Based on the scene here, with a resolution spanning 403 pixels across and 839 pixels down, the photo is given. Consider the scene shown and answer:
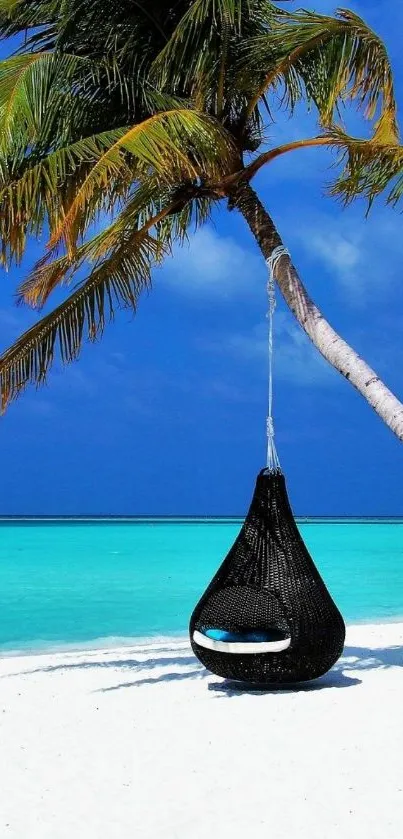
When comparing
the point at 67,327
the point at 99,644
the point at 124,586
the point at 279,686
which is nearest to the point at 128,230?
the point at 67,327

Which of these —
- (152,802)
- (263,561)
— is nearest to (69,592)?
(263,561)

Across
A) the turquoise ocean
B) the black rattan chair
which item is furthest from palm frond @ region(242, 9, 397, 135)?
the turquoise ocean

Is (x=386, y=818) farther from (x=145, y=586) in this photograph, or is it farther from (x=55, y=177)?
(x=145, y=586)

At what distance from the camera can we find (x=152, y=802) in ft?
10.1

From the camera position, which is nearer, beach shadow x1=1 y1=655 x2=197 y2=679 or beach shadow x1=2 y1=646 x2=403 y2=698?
beach shadow x1=2 y1=646 x2=403 y2=698

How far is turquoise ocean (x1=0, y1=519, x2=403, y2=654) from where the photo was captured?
1024cm

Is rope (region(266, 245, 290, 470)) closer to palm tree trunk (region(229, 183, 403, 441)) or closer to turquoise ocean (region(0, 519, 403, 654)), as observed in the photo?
palm tree trunk (region(229, 183, 403, 441))

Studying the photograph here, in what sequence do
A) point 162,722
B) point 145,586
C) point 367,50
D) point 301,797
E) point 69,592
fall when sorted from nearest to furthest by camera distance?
point 301,797
point 162,722
point 367,50
point 69,592
point 145,586

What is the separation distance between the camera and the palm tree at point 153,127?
450cm

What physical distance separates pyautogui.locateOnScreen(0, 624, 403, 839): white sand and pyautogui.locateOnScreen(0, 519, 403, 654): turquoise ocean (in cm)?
412

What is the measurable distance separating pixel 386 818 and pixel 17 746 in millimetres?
1651

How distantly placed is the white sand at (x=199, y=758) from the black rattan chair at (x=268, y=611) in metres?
0.18

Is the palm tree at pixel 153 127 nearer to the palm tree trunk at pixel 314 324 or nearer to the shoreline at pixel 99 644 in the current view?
the palm tree trunk at pixel 314 324

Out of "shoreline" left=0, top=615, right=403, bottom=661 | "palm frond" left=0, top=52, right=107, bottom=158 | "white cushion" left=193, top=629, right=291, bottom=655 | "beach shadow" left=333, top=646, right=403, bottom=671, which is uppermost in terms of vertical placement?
"palm frond" left=0, top=52, right=107, bottom=158
